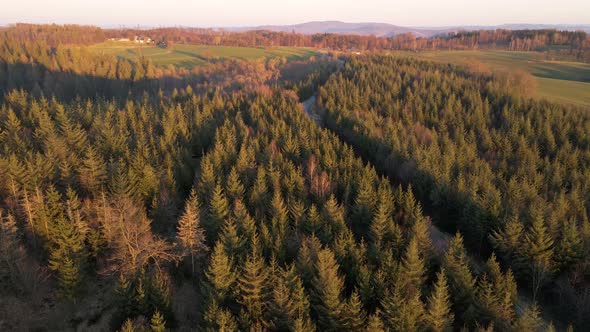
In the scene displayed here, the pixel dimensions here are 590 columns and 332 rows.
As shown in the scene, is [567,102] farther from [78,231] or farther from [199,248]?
[78,231]

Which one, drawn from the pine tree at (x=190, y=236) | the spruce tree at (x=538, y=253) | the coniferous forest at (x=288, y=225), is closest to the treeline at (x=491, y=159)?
the spruce tree at (x=538, y=253)

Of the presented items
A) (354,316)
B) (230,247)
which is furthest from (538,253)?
(230,247)

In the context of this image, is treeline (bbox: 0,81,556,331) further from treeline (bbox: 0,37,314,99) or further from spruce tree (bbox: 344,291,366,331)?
treeline (bbox: 0,37,314,99)

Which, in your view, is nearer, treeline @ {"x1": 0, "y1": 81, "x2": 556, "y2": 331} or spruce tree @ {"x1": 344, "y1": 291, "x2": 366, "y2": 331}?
spruce tree @ {"x1": 344, "y1": 291, "x2": 366, "y2": 331}

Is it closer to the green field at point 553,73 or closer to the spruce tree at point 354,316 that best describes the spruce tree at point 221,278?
the spruce tree at point 354,316

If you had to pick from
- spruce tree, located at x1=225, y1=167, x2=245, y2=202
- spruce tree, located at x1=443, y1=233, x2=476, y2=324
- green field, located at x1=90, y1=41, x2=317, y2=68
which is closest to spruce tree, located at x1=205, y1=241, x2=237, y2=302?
spruce tree, located at x1=225, y1=167, x2=245, y2=202
